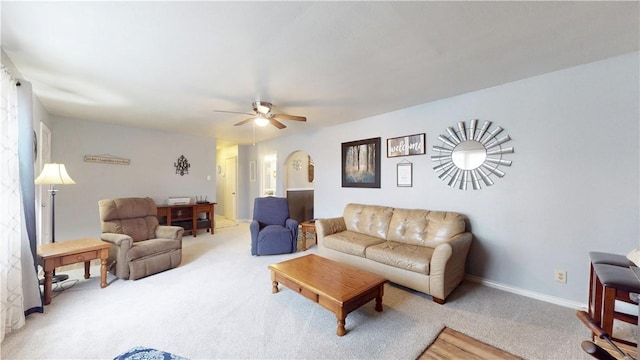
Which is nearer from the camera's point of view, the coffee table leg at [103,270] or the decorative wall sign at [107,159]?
the coffee table leg at [103,270]

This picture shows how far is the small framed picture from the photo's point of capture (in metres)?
3.66

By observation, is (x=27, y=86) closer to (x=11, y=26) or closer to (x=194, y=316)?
(x=11, y=26)

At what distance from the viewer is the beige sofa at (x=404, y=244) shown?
8.27ft

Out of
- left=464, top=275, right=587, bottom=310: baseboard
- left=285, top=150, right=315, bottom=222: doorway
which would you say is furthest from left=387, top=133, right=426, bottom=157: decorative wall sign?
left=285, top=150, right=315, bottom=222: doorway

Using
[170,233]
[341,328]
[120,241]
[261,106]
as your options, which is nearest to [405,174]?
[261,106]

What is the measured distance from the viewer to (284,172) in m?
6.06

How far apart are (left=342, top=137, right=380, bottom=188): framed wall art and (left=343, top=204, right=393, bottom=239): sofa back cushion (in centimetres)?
46

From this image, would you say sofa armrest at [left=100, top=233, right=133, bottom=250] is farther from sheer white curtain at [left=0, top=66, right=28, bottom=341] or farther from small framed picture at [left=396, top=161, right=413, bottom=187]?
small framed picture at [left=396, top=161, right=413, bottom=187]

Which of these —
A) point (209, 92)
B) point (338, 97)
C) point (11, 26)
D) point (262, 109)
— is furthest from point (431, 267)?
point (11, 26)

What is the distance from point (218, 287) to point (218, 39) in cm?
252

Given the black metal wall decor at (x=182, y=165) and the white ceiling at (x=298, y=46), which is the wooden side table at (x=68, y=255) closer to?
the white ceiling at (x=298, y=46)

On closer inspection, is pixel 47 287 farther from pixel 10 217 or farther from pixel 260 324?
pixel 260 324

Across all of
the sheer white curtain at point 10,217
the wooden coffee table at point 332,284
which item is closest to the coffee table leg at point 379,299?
the wooden coffee table at point 332,284

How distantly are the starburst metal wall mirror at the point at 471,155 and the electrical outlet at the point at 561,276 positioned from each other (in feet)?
3.47
